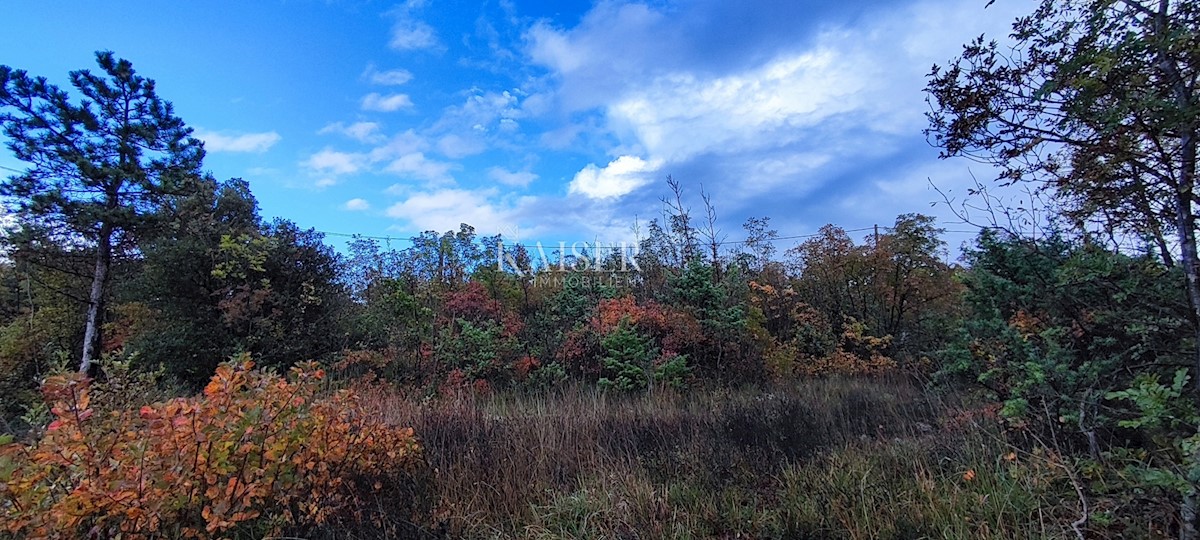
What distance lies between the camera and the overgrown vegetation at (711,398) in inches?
94.7

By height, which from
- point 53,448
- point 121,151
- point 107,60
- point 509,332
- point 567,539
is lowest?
point 567,539

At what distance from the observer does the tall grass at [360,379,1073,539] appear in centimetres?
292

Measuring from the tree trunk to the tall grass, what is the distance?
11.0 m

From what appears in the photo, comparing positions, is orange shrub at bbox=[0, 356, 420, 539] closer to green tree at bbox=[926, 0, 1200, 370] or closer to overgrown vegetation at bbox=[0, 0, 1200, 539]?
overgrown vegetation at bbox=[0, 0, 1200, 539]

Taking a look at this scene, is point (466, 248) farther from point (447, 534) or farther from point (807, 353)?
point (447, 534)

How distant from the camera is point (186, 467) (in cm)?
238

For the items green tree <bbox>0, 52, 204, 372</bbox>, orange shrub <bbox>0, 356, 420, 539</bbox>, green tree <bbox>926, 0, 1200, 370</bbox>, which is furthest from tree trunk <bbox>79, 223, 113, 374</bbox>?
green tree <bbox>926, 0, 1200, 370</bbox>

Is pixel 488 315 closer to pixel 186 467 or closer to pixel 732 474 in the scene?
pixel 732 474

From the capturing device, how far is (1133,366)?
3086 mm

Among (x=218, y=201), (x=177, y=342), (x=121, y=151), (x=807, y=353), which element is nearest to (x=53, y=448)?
(x=177, y=342)

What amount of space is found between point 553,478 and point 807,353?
6.72 meters

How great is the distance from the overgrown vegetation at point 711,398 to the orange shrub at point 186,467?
2 centimetres

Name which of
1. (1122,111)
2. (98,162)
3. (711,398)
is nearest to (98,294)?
(98,162)

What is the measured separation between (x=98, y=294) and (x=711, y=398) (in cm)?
1401
